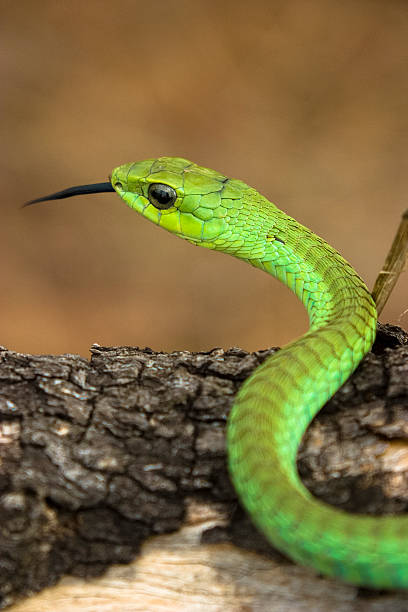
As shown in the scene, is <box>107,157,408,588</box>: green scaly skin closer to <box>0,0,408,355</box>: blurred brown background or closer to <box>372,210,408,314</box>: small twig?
<box>372,210,408,314</box>: small twig

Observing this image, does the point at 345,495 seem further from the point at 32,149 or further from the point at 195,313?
the point at 32,149

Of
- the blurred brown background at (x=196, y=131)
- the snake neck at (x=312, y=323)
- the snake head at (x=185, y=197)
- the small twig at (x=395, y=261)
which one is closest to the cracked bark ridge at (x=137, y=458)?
the snake neck at (x=312, y=323)

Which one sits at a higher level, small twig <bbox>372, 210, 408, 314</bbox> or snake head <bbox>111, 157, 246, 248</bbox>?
snake head <bbox>111, 157, 246, 248</bbox>

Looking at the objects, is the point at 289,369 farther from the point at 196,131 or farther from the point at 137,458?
the point at 196,131

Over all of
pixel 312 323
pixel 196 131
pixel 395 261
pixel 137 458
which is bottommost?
pixel 137 458

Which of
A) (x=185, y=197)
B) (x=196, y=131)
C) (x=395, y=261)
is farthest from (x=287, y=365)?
(x=196, y=131)

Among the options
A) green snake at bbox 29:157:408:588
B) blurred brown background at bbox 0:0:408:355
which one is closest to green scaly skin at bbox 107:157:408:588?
green snake at bbox 29:157:408:588

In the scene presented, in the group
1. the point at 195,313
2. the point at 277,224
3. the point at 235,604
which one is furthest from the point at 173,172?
the point at 195,313
